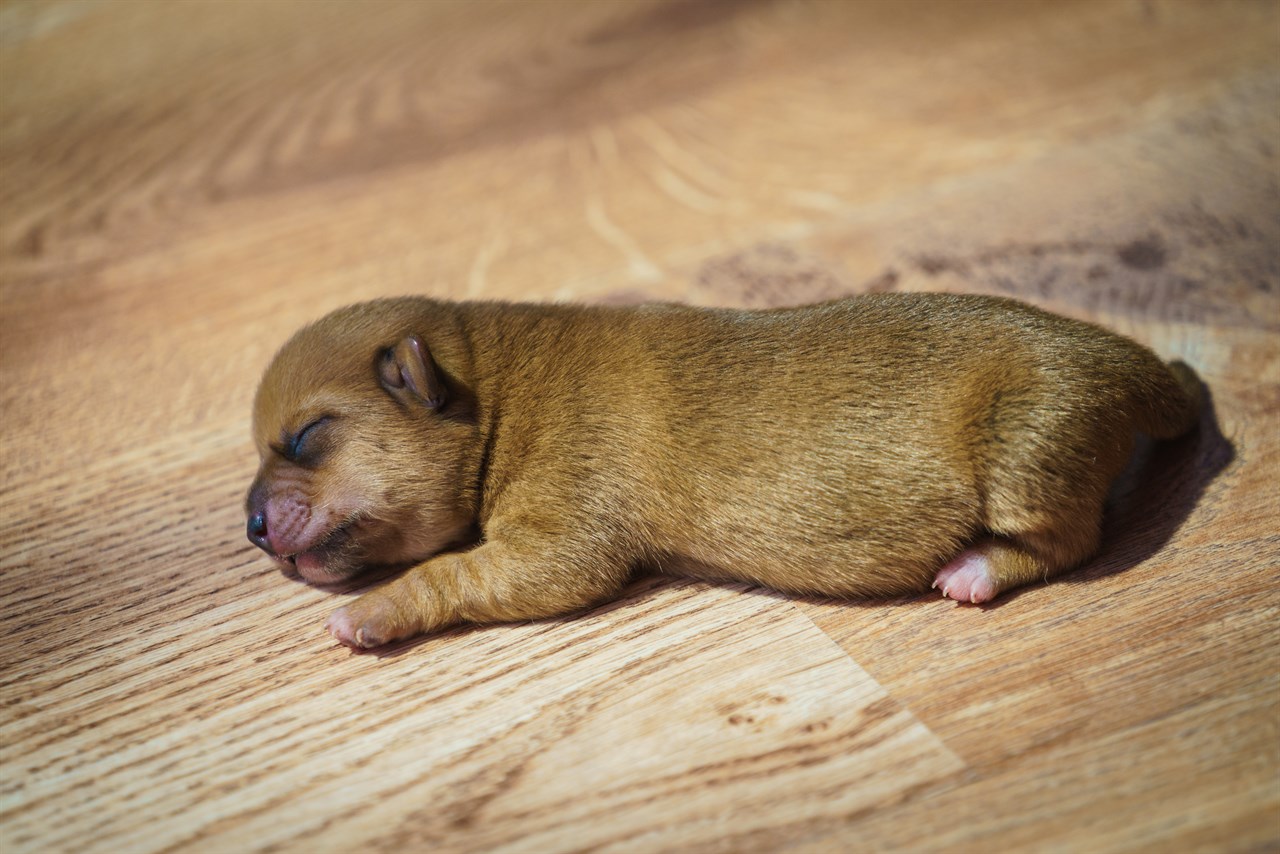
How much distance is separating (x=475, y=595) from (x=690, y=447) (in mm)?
548

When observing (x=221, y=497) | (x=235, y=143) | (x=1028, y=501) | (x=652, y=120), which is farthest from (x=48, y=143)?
(x=1028, y=501)

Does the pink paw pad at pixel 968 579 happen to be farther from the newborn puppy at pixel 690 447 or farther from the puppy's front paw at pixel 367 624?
the puppy's front paw at pixel 367 624

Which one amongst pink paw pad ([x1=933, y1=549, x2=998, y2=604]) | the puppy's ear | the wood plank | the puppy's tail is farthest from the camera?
the puppy's ear

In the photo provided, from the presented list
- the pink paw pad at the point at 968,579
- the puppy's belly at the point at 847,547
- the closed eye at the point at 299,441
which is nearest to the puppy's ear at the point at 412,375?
the closed eye at the point at 299,441

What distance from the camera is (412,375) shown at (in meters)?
2.63

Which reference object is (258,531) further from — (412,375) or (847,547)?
(847,547)

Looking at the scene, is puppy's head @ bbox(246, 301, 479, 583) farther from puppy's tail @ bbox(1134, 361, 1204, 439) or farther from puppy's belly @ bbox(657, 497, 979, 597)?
puppy's tail @ bbox(1134, 361, 1204, 439)

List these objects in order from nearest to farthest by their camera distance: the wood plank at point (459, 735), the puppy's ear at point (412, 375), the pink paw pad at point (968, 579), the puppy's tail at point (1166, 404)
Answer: the wood plank at point (459, 735) → the pink paw pad at point (968, 579) → the puppy's tail at point (1166, 404) → the puppy's ear at point (412, 375)

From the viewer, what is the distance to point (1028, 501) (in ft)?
7.70

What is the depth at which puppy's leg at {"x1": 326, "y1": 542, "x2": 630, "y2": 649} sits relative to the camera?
238cm

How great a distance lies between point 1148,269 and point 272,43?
309cm

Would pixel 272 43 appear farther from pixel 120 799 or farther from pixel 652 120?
pixel 120 799

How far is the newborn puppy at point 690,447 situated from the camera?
7.82 feet

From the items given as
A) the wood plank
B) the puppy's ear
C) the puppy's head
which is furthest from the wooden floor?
the puppy's ear
